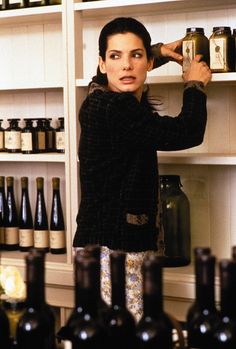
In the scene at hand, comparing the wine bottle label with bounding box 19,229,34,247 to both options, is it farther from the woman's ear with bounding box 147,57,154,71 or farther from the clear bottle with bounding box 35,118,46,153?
the woman's ear with bounding box 147,57,154,71

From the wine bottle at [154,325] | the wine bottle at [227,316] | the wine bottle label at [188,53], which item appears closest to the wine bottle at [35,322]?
the wine bottle at [154,325]

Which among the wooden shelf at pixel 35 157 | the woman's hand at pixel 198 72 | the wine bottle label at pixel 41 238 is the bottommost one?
the wine bottle label at pixel 41 238

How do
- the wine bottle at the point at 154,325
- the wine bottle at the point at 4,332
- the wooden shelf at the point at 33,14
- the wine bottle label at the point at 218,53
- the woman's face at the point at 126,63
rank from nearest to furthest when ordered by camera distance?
the wine bottle at the point at 154,325 < the wine bottle at the point at 4,332 < the woman's face at the point at 126,63 < the wine bottle label at the point at 218,53 < the wooden shelf at the point at 33,14

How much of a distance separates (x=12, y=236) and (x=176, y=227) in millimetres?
767

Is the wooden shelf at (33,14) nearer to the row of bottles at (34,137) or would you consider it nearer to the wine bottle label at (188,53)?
the row of bottles at (34,137)

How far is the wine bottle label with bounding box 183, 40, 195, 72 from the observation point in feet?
7.40

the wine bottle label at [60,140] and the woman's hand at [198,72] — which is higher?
the woman's hand at [198,72]

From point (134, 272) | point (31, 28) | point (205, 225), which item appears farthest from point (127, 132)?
point (31, 28)

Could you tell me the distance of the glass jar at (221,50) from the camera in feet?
7.37

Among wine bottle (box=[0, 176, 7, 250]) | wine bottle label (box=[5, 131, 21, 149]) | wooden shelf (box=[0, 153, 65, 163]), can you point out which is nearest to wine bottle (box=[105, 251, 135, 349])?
wooden shelf (box=[0, 153, 65, 163])

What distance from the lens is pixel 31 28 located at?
115 inches

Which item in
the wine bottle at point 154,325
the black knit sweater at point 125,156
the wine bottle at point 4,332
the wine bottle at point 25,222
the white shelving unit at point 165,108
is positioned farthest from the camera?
the wine bottle at point 25,222

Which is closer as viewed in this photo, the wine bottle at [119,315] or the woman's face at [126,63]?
the wine bottle at [119,315]

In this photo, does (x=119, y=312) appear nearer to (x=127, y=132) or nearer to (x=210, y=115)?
(x=127, y=132)
